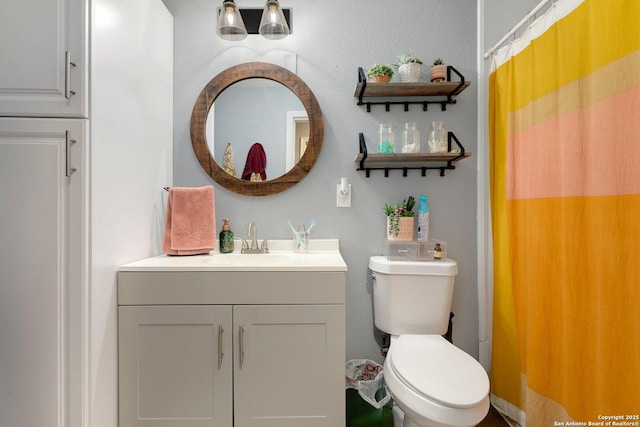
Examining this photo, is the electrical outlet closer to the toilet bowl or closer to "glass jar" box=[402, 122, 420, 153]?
"glass jar" box=[402, 122, 420, 153]

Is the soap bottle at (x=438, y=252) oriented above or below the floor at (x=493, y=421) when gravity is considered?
above

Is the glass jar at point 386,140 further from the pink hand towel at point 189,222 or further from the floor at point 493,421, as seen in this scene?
the floor at point 493,421

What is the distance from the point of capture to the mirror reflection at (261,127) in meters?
1.72

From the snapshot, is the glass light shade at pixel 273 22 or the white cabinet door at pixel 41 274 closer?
the white cabinet door at pixel 41 274

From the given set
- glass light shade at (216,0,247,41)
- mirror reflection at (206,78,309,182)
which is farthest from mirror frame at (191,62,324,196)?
glass light shade at (216,0,247,41)

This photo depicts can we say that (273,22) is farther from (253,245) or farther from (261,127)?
(253,245)

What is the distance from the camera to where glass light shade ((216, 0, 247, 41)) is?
153 centimetres

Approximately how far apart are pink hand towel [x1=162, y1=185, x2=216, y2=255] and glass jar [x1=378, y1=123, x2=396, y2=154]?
920 mm

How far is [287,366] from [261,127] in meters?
1.20

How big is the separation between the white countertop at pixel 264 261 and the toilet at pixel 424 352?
282mm

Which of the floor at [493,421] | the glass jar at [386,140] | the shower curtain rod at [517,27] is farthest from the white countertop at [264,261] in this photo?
the shower curtain rod at [517,27]

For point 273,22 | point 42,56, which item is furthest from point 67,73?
point 273,22

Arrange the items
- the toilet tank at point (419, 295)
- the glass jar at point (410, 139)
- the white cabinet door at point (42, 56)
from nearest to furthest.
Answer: the white cabinet door at point (42, 56), the toilet tank at point (419, 295), the glass jar at point (410, 139)

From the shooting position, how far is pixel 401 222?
1.64 metres
